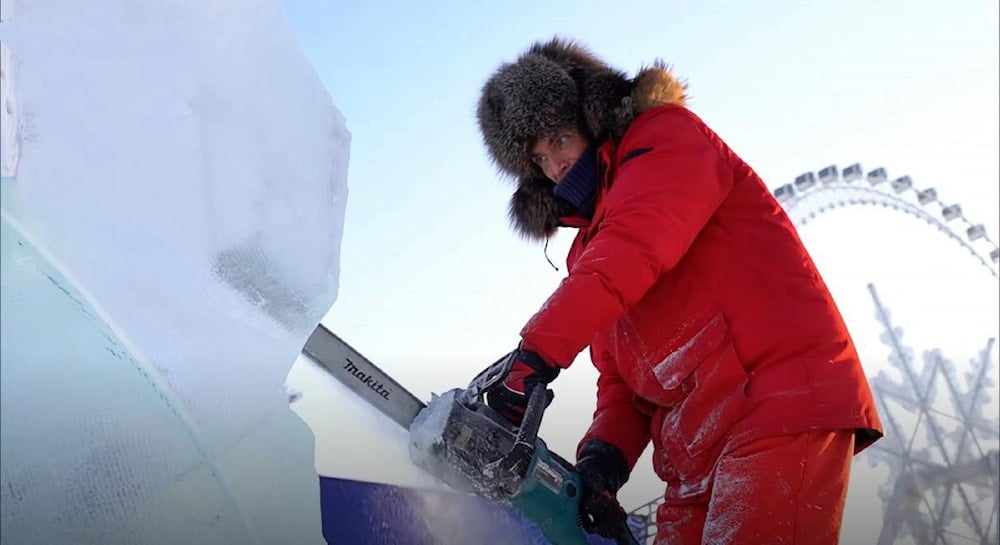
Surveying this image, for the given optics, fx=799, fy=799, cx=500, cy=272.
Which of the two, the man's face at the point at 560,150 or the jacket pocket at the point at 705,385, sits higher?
the man's face at the point at 560,150

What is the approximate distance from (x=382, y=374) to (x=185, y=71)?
98cm

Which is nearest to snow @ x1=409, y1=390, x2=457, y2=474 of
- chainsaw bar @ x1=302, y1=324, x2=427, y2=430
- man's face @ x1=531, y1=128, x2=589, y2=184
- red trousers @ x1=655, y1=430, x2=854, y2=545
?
chainsaw bar @ x1=302, y1=324, x2=427, y2=430

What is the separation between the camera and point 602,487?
8.15ft

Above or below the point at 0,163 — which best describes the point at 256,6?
above

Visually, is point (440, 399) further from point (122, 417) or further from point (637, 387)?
point (122, 417)

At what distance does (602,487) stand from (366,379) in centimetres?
82

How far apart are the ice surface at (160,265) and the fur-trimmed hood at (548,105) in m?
0.83

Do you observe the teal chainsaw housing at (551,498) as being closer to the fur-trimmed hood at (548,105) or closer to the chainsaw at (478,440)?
the chainsaw at (478,440)

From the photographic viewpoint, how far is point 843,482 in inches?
80.7

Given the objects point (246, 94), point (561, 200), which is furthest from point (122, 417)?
point (561, 200)

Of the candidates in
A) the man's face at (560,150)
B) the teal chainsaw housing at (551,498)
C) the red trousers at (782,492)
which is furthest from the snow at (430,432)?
the man's face at (560,150)

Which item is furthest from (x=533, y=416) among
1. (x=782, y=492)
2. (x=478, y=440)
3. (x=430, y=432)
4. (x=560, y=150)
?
(x=560, y=150)

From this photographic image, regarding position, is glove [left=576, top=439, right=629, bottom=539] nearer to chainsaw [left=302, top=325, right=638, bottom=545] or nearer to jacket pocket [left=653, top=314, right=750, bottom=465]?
chainsaw [left=302, top=325, right=638, bottom=545]

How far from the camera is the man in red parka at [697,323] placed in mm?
1960
